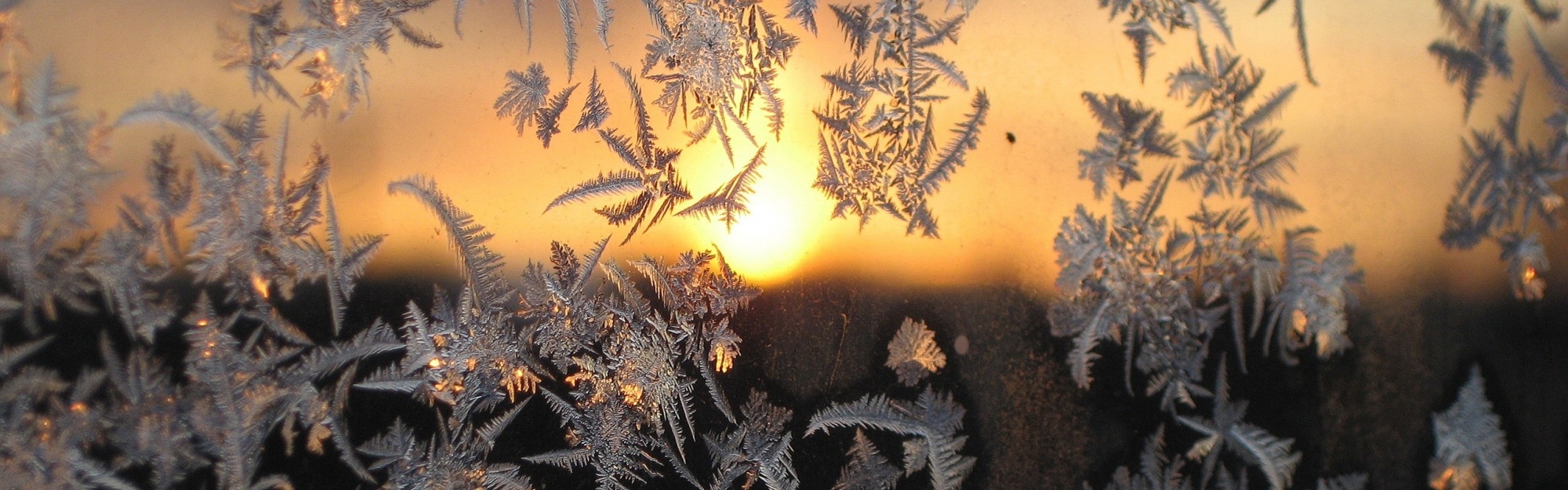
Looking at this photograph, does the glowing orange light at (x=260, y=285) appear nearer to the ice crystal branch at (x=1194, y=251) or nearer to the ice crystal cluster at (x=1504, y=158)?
the ice crystal branch at (x=1194, y=251)

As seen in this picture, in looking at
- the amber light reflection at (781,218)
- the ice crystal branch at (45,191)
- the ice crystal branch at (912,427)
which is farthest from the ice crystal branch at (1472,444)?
the ice crystal branch at (45,191)

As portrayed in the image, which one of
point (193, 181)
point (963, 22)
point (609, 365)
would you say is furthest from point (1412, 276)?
point (193, 181)

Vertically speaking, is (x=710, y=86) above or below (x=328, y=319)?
above

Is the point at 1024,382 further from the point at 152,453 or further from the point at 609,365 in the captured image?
the point at 152,453

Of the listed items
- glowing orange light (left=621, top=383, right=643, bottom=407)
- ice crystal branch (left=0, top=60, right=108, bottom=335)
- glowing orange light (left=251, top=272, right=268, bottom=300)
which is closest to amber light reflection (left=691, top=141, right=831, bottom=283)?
glowing orange light (left=621, top=383, right=643, bottom=407)

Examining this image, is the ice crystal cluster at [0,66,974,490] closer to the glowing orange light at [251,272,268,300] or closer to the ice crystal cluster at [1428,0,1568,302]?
the glowing orange light at [251,272,268,300]

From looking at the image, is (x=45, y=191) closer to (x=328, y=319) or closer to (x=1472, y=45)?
(x=328, y=319)

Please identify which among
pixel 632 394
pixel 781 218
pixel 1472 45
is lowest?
pixel 632 394

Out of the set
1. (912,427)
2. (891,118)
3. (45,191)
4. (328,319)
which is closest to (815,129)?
(891,118)
